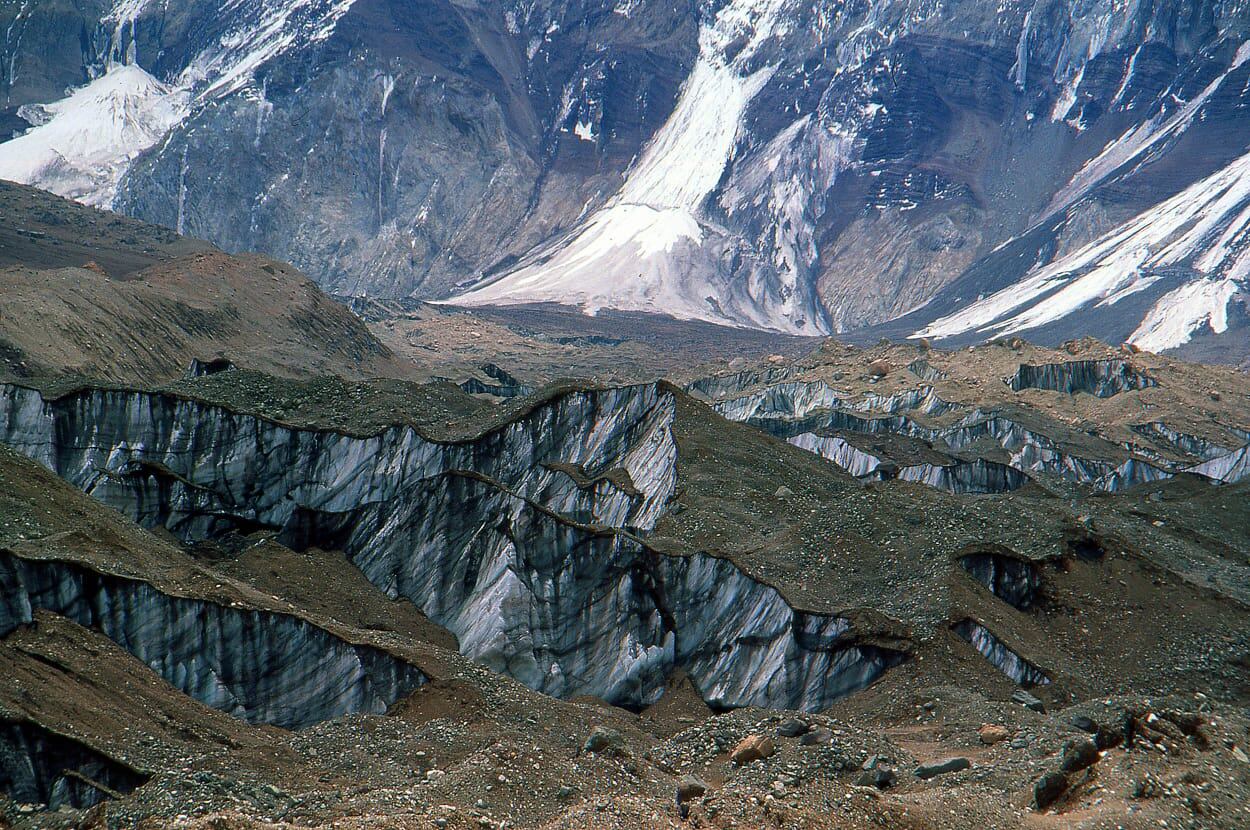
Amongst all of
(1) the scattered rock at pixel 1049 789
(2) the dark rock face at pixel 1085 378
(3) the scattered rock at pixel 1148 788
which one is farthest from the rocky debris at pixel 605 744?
(2) the dark rock face at pixel 1085 378

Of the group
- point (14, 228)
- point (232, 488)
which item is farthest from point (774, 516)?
point (14, 228)

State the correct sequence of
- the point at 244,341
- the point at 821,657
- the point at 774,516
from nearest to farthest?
the point at 821,657 → the point at 774,516 → the point at 244,341

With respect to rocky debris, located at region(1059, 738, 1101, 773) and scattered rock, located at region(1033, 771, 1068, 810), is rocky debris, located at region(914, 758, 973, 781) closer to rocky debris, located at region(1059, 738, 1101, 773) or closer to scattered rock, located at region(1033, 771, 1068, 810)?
rocky debris, located at region(1059, 738, 1101, 773)

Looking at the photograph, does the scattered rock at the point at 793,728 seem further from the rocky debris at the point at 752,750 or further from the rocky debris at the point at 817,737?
the rocky debris at the point at 752,750

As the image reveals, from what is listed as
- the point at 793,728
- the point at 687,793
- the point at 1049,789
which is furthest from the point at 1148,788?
the point at 793,728

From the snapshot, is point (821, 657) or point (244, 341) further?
point (244, 341)

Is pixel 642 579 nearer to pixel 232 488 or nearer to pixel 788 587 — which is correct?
pixel 788 587

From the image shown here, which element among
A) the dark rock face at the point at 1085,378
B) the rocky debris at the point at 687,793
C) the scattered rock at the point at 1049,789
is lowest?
the dark rock face at the point at 1085,378
